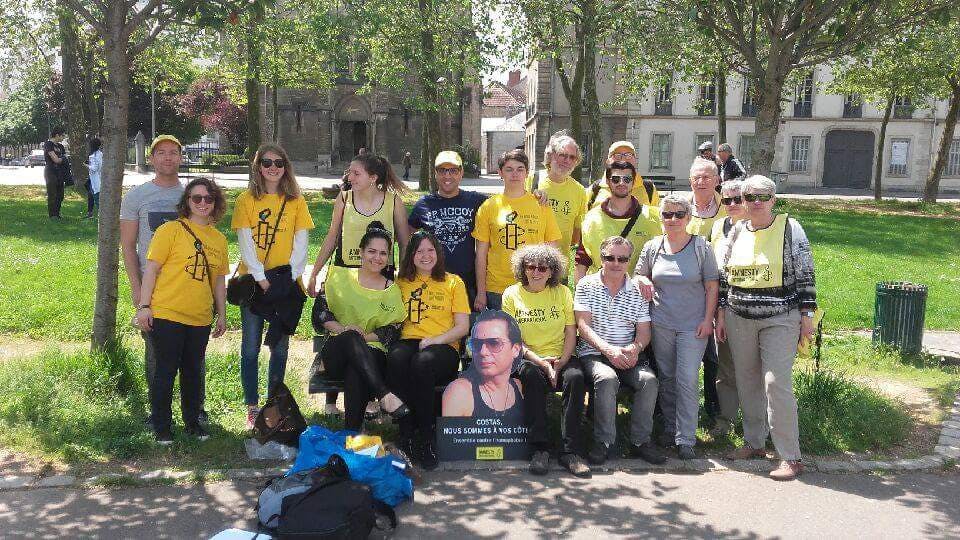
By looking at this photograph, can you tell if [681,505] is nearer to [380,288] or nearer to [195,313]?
[380,288]

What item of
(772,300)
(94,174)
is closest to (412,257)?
(772,300)

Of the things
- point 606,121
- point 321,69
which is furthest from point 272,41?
point 606,121

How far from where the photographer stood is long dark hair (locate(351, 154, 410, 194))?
237 inches

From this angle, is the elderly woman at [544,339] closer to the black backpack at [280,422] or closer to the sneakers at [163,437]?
the black backpack at [280,422]

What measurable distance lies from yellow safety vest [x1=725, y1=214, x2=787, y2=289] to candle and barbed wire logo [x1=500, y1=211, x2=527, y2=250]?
153cm

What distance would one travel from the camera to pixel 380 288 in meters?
5.80

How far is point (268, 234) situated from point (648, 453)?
3030 millimetres

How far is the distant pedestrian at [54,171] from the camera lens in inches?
632

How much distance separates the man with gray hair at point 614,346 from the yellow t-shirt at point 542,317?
0.15 metres

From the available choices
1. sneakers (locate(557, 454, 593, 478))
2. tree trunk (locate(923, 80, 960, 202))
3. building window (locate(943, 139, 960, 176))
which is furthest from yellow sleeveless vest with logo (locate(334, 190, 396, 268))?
building window (locate(943, 139, 960, 176))

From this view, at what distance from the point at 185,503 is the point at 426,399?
1.62 meters

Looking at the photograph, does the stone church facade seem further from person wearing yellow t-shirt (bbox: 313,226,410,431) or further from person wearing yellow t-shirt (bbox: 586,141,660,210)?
person wearing yellow t-shirt (bbox: 313,226,410,431)

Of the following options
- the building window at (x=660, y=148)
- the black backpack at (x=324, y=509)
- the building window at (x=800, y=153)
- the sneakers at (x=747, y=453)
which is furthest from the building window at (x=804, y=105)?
the black backpack at (x=324, y=509)

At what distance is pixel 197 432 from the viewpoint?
5730mm
